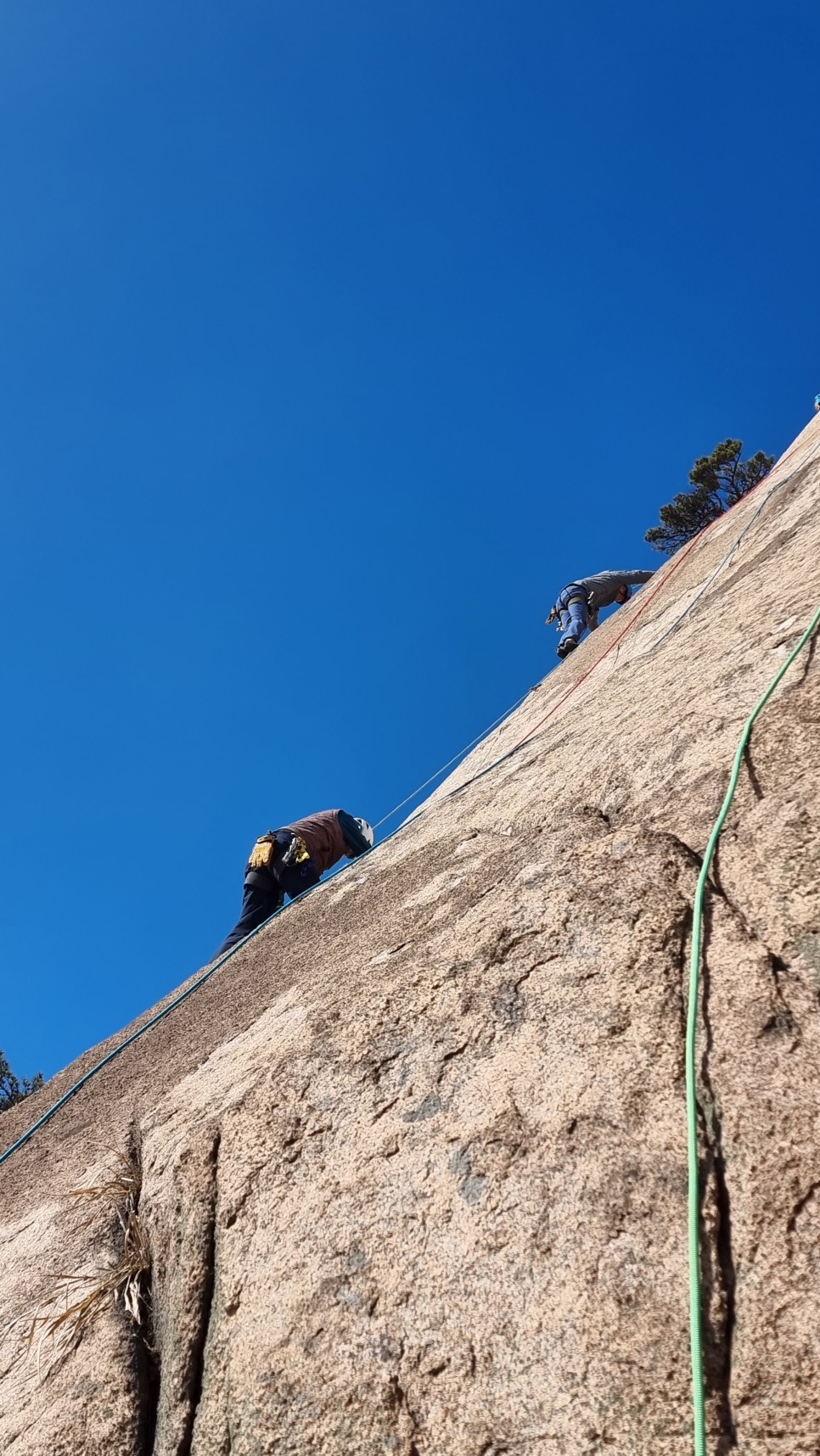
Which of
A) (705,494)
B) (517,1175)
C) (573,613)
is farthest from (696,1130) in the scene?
(705,494)

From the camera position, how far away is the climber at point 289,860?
692cm

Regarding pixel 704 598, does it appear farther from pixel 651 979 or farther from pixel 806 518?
pixel 651 979

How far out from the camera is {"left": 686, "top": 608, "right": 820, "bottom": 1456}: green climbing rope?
4.95 feet

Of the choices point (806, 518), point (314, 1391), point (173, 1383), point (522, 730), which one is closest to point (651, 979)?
point (314, 1391)

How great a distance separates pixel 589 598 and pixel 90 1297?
36.4 ft

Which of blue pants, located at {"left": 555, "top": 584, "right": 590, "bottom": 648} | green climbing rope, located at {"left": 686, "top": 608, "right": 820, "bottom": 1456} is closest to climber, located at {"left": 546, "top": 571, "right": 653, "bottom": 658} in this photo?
blue pants, located at {"left": 555, "top": 584, "right": 590, "bottom": 648}

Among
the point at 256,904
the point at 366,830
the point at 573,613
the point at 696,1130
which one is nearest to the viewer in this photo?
the point at 696,1130

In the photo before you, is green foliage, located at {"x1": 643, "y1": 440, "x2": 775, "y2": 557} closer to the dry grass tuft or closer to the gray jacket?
the gray jacket

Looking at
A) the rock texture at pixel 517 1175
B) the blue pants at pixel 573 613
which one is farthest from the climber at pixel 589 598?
the rock texture at pixel 517 1175

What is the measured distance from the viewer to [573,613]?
12.2 meters

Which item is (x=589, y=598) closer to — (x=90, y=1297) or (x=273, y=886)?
(x=273, y=886)

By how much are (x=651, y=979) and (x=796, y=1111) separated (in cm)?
49

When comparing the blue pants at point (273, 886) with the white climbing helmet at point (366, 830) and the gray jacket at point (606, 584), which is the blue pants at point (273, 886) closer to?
the white climbing helmet at point (366, 830)

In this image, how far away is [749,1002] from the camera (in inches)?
78.6
